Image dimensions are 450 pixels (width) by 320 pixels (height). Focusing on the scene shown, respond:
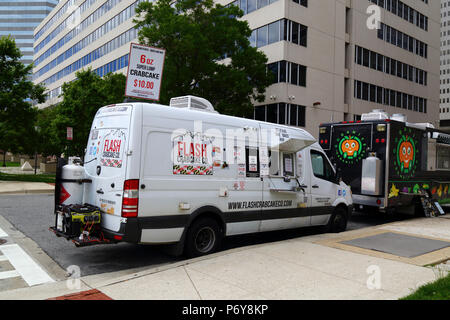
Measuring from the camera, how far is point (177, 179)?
6.26 m

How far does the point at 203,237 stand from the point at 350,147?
659cm

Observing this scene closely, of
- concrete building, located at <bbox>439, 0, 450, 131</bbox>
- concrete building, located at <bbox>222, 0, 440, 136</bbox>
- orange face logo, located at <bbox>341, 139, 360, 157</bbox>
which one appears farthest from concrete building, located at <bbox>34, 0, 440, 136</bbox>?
concrete building, located at <bbox>439, 0, 450, 131</bbox>

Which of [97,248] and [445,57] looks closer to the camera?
[97,248]

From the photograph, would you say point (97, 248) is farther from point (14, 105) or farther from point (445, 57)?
point (445, 57)

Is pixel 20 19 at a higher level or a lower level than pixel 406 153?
higher

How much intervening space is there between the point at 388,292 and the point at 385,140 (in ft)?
22.4

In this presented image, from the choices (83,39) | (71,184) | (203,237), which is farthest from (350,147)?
(83,39)

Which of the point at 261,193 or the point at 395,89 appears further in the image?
the point at 395,89

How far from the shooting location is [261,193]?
7.61 metres

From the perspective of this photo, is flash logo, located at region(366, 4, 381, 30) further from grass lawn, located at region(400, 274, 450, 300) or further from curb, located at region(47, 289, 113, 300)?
curb, located at region(47, 289, 113, 300)

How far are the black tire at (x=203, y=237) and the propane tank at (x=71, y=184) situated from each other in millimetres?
2009

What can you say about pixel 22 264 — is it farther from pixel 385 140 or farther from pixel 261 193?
pixel 385 140

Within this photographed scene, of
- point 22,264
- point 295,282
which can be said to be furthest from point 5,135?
point 295,282

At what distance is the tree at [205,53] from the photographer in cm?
2272
